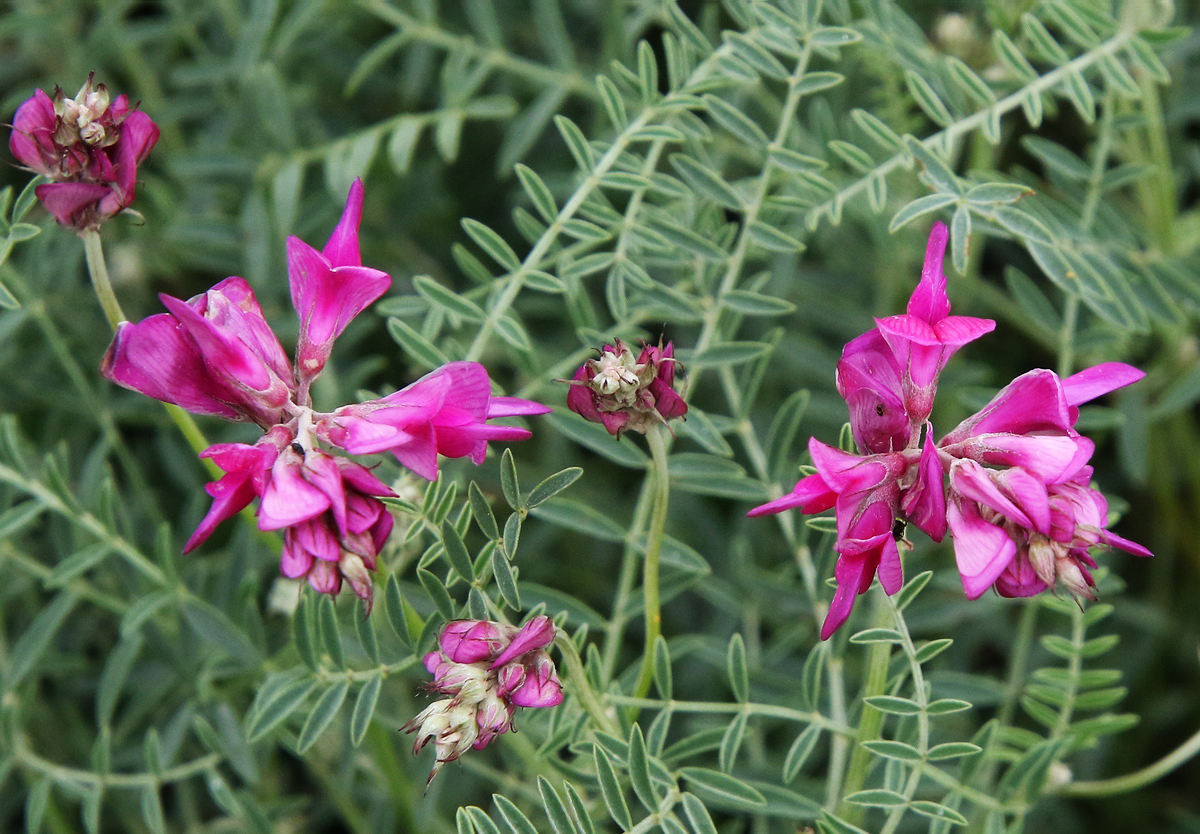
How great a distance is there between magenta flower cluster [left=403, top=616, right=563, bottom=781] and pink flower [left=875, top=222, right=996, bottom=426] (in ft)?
1.33

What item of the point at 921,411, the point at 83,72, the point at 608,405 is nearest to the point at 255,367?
the point at 608,405

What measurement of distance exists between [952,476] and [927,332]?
133 mm

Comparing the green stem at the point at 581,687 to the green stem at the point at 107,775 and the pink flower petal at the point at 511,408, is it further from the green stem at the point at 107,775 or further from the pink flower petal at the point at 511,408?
the green stem at the point at 107,775

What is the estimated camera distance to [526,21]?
250 cm

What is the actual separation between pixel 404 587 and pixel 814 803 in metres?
0.62

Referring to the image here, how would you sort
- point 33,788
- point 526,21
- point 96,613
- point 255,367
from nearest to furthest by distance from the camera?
point 255,367 < point 33,788 < point 96,613 < point 526,21

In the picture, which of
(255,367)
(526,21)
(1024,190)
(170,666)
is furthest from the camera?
(526,21)

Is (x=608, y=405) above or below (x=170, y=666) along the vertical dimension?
above

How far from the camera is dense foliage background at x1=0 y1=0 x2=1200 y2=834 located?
151 centimetres

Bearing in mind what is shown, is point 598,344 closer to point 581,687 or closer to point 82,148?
point 581,687

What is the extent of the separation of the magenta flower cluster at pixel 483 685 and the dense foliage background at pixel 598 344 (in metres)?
0.11

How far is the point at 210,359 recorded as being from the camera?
42.5 inches

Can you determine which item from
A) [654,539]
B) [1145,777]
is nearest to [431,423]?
[654,539]

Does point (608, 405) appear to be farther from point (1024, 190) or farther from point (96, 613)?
point (96, 613)
